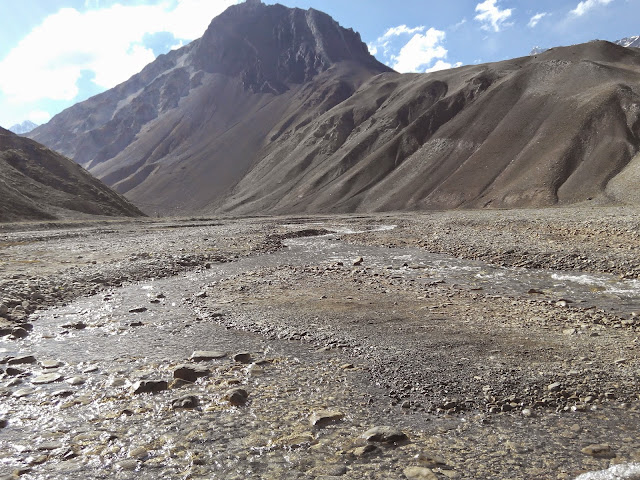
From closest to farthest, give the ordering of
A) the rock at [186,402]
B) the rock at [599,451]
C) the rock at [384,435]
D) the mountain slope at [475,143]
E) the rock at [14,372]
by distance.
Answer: the rock at [599,451]
the rock at [384,435]
the rock at [186,402]
the rock at [14,372]
the mountain slope at [475,143]

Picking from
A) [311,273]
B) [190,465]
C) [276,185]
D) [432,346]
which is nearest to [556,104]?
[276,185]

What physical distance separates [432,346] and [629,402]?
3901mm

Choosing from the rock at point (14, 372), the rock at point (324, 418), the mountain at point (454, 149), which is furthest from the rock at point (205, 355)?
the mountain at point (454, 149)

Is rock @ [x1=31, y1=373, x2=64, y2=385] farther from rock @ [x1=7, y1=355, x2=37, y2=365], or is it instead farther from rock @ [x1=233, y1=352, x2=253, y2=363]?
rock @ [x1=233, y1=352, x2=253, y2=363]

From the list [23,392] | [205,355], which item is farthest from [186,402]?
[23,392]

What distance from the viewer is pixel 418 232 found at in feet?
131

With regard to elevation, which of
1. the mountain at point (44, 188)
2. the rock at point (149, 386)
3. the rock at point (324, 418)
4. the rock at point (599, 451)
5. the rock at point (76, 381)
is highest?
the mountain at point (44, 188)

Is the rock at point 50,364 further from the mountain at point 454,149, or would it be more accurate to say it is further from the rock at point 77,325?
the mountain at point 454,149

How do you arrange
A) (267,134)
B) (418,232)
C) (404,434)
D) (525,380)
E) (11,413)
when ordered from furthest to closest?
(267,134) → (418,232) → (525,380) → (11,413) → (404,434)

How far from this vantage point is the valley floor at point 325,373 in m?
6.19

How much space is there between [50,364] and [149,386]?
9.82 feet

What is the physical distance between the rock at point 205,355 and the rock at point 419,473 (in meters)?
5.57

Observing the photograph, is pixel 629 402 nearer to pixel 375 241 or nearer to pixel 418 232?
pixel 375 241

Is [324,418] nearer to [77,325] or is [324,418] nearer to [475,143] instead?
[77,325]
